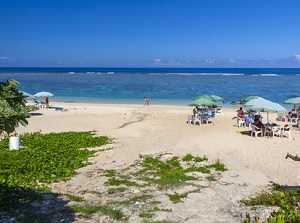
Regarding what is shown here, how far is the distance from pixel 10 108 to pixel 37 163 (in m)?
6.30

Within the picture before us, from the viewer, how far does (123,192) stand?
7.26 m

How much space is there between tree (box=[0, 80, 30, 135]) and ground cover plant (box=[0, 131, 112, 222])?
3314 mm

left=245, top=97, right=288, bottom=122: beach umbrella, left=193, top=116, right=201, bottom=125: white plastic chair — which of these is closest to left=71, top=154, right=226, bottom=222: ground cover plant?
left=245, top=97, right=288, bottom=122: beach umbrella

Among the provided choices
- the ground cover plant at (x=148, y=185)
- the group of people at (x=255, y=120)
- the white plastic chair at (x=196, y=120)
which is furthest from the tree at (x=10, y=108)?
the white plastic chair at (x=196, y=120)

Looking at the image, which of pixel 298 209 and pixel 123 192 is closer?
pixel 298 209

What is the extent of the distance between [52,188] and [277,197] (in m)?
5.02

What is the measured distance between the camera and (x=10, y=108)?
10.9ft

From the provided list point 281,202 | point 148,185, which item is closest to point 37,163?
point 148,185

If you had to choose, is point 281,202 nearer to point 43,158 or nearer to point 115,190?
point 115,190

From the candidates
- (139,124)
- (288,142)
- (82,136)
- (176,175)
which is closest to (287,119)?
(288,142)

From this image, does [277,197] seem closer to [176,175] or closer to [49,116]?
[176,175]

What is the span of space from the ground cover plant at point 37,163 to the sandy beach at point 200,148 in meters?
0.49

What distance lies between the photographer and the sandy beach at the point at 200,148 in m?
7.49

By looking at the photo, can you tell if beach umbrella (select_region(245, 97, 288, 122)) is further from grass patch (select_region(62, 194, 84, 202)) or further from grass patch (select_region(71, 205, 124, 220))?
grass patch (select_region(71, 205, 124, 220))
